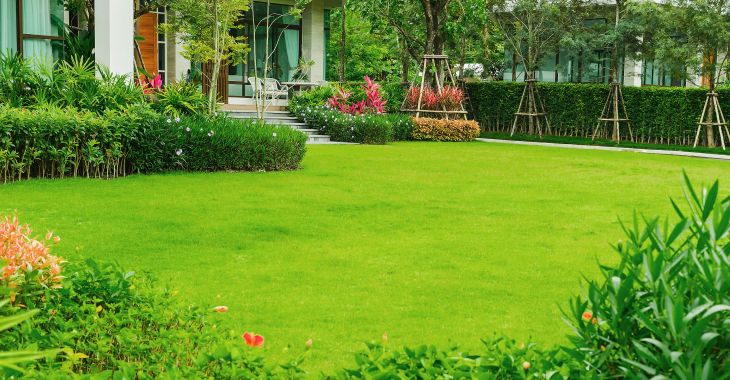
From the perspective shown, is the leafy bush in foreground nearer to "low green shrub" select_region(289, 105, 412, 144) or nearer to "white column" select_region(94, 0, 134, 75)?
"low green shrub" select_region(289, 105, 412, 144)

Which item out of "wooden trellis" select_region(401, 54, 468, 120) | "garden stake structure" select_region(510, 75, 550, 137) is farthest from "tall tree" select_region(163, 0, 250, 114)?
"garden stake structure" select_region(510, 75, 550, 137)

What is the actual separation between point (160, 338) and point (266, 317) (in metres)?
1.62

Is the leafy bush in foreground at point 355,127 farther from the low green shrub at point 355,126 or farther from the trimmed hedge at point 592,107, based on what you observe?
the trimmed hedge at point 592,107

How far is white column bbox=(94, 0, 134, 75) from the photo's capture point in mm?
14656

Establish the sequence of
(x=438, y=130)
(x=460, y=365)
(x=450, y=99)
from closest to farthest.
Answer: (x=460, y=365), (x=438, y=130), (x=450, y=99)

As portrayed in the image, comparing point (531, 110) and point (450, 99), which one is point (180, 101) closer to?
point (450, 99)

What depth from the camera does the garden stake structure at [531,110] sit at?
26.5 meters

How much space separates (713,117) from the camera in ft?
Result: 76.7

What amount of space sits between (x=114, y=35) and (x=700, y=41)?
A: 15601 millimetres

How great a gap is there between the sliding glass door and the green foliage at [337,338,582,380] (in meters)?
26.3

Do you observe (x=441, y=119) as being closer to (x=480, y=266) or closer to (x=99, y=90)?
(x=99, y=90)

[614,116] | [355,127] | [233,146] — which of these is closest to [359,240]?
[233,146]

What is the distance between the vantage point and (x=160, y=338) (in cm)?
427


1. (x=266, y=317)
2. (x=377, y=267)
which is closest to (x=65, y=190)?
(x=377, y=267)
